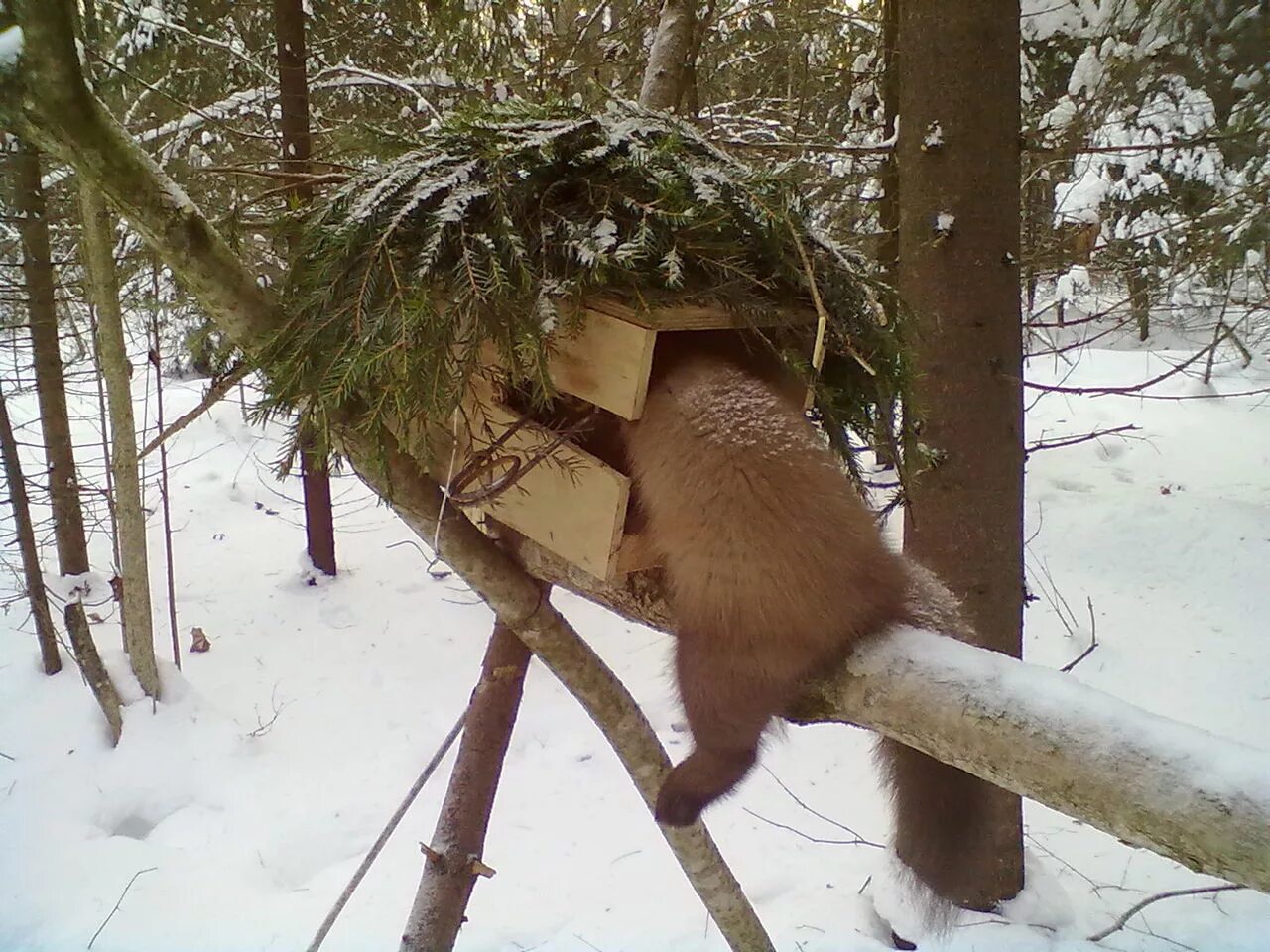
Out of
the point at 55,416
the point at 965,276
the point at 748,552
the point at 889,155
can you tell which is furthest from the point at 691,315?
the point at 55,416

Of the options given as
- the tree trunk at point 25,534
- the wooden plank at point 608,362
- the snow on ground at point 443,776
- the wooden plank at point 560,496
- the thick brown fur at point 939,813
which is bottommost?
the snow on ground at point 443,776

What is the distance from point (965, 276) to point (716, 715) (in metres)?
1.85

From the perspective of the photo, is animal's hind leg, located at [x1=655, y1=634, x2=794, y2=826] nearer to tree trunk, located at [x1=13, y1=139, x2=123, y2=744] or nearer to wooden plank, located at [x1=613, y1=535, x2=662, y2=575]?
wooden plank, located at [x1=613, y1=535, x2=662, y2=575]

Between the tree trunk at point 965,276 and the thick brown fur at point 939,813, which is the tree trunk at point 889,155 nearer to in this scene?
the tree trunk at point 965,276

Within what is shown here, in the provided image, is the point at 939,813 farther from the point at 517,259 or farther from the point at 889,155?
the point at 889,155

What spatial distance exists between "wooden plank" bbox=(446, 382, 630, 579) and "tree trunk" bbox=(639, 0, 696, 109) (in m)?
1.11

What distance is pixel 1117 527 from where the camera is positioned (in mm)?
6562

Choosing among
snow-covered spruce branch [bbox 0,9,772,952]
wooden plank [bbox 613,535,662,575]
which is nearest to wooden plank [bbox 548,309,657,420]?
wooden plank [bbox 613,535,662,575]

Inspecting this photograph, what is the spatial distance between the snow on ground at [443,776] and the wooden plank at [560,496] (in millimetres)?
827

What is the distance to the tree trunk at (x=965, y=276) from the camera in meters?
2.42

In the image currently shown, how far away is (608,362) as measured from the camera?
122 cm

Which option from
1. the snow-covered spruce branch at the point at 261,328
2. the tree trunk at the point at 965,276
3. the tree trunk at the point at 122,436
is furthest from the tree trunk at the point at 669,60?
the tree trunk at the point at 122,436

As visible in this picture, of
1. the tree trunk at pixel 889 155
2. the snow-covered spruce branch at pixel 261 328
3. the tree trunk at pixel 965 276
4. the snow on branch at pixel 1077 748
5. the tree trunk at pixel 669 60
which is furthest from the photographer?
the tree trunk at pixel 889 155

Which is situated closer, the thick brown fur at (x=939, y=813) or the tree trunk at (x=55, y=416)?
the thick brown fur at (x=939, y=813)
